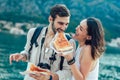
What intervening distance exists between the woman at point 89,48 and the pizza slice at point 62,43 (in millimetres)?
251

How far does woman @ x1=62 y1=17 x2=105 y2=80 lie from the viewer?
4.43 meters

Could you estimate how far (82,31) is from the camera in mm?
4605

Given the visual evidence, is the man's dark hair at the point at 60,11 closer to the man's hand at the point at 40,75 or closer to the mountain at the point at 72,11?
the man's hand at the point at 40,75

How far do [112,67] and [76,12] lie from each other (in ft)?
337

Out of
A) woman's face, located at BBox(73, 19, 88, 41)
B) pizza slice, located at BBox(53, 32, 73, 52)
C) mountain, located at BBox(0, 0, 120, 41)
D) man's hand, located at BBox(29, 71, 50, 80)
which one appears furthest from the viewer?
mountain, located at BBox(0, 0, 120, 41)

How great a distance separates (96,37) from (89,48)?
17 centimetres

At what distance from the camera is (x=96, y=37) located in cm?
454

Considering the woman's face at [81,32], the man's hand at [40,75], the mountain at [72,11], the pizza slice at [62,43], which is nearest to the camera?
the pizza slice at [62,43]

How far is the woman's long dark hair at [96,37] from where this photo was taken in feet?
14.8

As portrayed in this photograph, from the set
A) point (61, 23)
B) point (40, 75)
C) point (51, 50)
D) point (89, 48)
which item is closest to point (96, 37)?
point (89, 48)

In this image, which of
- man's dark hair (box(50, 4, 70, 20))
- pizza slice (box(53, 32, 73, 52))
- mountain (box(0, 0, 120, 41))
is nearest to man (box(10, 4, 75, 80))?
man's dark hair (box(50, 4, 70, 20))

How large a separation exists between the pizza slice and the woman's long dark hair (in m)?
0.37

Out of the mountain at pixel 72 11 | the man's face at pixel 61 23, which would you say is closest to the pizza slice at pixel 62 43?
the man's face at pixel 61 23

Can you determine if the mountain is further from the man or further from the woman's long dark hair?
the woman's long dark hair
